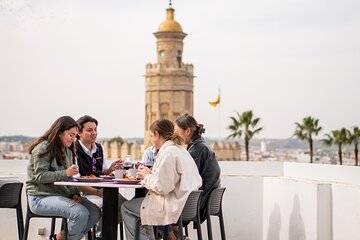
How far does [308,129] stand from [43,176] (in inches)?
2031

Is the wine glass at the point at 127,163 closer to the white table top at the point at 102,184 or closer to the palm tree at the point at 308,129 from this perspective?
the white table top at the point at 102,184

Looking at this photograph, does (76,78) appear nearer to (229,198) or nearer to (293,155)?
(293,155)

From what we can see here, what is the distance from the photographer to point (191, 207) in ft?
13.8

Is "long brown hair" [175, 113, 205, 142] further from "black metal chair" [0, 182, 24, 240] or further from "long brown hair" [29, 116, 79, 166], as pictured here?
"black metal chair" [0, 182, 24, 240]

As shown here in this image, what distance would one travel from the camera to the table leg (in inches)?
170

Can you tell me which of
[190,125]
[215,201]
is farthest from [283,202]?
[190,125]

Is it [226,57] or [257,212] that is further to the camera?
[226,57]

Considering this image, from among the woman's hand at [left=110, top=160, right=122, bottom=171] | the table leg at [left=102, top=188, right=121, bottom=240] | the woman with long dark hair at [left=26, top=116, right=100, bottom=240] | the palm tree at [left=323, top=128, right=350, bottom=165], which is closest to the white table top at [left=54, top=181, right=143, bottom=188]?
the woman with long dark hair at [left=26, top=116, right=100, bottom=240]

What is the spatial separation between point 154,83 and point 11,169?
65.1 metres

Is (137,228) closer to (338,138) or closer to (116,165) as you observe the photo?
(116,165)

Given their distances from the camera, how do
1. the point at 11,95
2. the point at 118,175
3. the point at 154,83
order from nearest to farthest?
the point at 118,175 → the point at 11,95 → the point at 154,83

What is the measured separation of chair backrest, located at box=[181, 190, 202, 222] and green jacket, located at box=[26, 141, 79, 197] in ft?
2.20

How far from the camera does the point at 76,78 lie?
63.3 metres

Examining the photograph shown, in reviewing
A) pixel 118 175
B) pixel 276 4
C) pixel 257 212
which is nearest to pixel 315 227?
pixel 257 212
